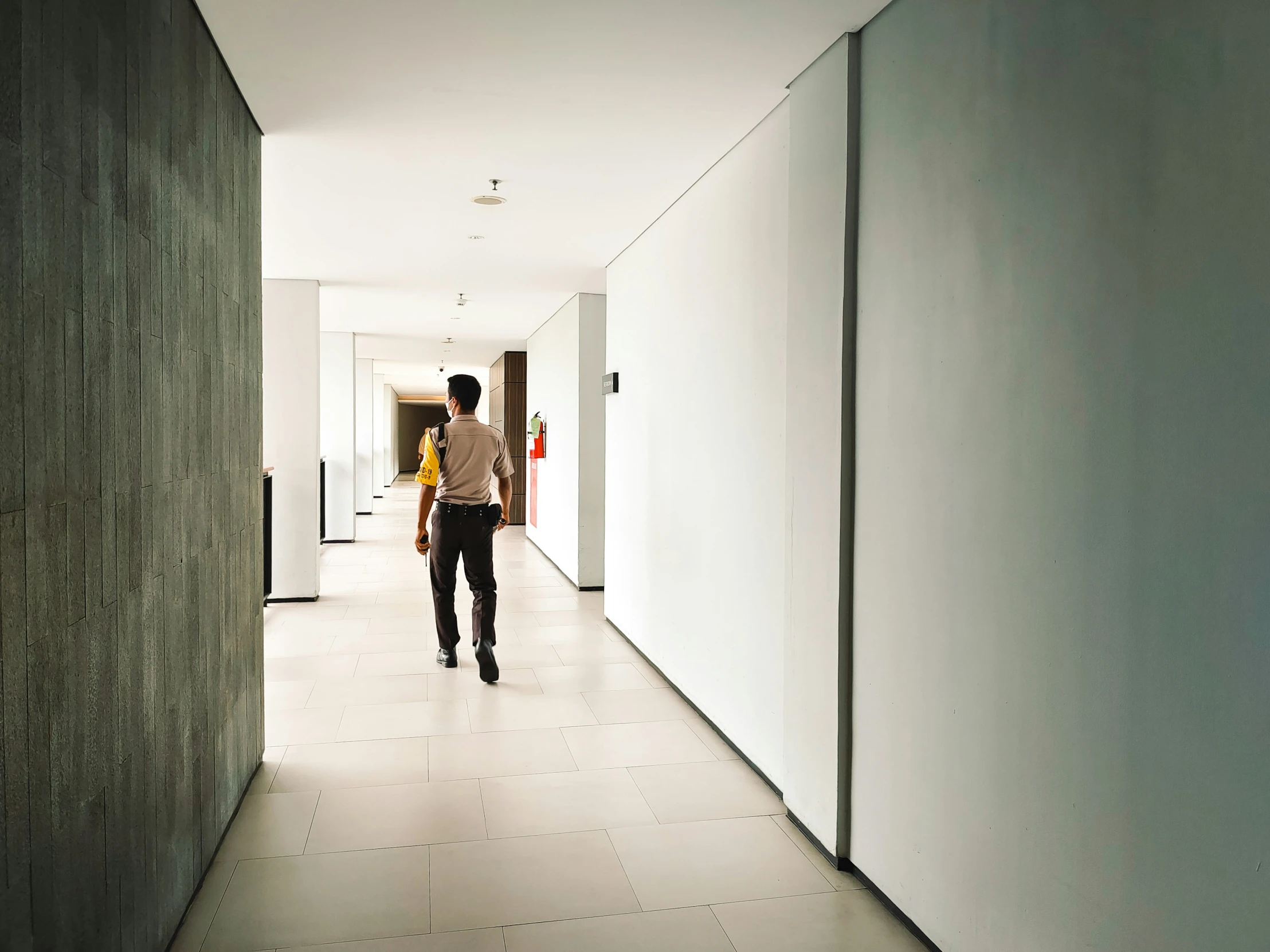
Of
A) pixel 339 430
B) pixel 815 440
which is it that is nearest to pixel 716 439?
pixel 815 440

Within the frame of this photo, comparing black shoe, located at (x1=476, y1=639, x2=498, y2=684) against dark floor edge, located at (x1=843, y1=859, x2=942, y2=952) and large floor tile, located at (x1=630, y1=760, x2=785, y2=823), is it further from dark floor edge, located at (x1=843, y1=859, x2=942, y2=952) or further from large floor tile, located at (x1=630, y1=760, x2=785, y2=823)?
dark floor edge, located at (x1=843, y1=859, x2=942, y2=952)

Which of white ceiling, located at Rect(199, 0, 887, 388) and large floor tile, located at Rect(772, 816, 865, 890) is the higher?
white ceiling, located at Rect(199, 0, 887, 388)

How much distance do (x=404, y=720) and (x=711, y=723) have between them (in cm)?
145

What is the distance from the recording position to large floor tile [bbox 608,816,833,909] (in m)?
2.72

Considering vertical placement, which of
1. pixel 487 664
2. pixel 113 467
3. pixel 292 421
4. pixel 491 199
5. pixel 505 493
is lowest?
pixel 487 664

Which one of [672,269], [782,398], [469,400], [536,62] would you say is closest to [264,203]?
[469,400]

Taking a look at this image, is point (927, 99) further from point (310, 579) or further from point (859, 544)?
point (310, 579)

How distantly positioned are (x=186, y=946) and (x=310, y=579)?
17.3 ft

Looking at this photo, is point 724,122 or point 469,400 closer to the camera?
point 724,122

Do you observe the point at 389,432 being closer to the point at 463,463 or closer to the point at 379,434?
the point at 379,434

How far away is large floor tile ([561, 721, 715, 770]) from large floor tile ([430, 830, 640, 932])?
2.37 ft

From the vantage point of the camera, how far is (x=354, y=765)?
3732 mm

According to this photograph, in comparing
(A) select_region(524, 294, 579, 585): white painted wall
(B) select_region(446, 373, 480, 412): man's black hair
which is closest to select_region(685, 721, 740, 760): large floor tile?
(B) select_region(446, 373, 480, 412): man's black hair

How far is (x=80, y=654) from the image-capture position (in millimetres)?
1745
